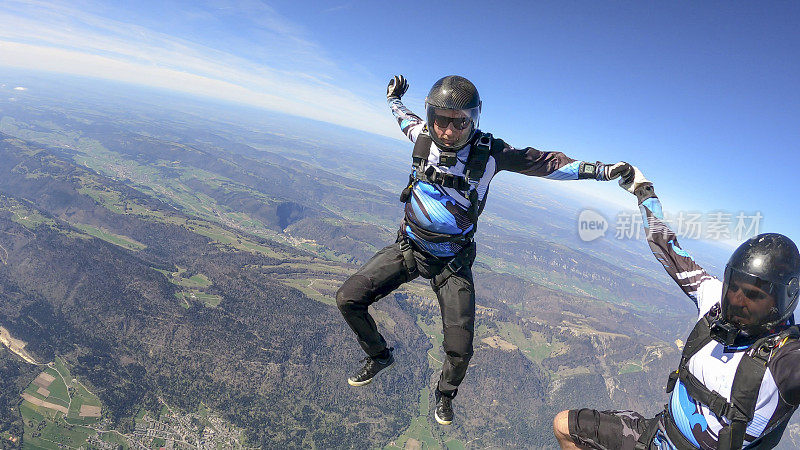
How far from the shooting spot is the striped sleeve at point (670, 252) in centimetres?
431

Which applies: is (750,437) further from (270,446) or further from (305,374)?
(305,374)

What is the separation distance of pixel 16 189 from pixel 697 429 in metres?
281

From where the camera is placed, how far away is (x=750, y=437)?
3.57 meters

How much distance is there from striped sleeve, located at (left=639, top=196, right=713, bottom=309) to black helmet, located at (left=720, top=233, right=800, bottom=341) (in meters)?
0.56

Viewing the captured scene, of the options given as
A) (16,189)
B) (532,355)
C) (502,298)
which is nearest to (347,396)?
(532,355)

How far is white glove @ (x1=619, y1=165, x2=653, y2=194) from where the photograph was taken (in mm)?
4785

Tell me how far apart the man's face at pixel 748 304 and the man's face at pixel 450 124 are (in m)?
3.60

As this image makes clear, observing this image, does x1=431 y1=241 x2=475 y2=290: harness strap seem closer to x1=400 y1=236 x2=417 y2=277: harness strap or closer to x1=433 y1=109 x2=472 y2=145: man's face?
x1=400 y1=236 x2=417 y2=277: harness strap

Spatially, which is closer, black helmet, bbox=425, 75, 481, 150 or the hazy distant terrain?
black helmet, bbox=425, 75, 481, 150

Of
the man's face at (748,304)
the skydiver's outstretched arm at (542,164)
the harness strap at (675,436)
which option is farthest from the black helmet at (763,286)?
the skydiver's outstretched arm at (542,164)

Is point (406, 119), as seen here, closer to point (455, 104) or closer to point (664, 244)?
point (455, 104)

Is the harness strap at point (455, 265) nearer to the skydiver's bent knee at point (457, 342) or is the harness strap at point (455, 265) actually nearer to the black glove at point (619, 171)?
the skydiver's bent knee at point (457, 342)

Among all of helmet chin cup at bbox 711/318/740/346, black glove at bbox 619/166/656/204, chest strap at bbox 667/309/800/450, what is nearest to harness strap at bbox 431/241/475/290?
black glove at bbox 619/166/656/204

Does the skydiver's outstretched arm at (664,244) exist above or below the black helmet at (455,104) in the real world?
below
